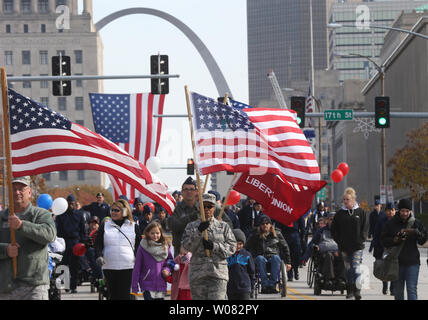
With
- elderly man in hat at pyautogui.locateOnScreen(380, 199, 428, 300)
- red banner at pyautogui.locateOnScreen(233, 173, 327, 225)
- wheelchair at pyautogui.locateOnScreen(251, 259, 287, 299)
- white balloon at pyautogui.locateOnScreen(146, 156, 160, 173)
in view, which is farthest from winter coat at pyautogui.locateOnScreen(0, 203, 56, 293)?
white balloon at pyautogui.locateOnScreen(146, 156, 160, 173)

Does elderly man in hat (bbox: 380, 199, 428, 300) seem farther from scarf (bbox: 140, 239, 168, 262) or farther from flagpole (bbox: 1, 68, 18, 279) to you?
flagpole (bbox: 1, 68, 18, 279)

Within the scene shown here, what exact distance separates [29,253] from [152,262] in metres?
4.63

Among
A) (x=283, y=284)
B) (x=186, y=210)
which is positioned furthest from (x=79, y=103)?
(x=186, y=210)

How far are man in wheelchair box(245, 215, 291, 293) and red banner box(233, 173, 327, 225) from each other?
4975 mm

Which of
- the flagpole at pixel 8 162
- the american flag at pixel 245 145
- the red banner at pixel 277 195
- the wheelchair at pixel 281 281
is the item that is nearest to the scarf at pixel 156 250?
the red banner at pixel 277 195

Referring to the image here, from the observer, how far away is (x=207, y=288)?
449 inches

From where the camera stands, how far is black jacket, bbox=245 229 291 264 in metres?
19.3

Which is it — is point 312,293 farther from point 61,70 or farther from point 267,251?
point 61,70
